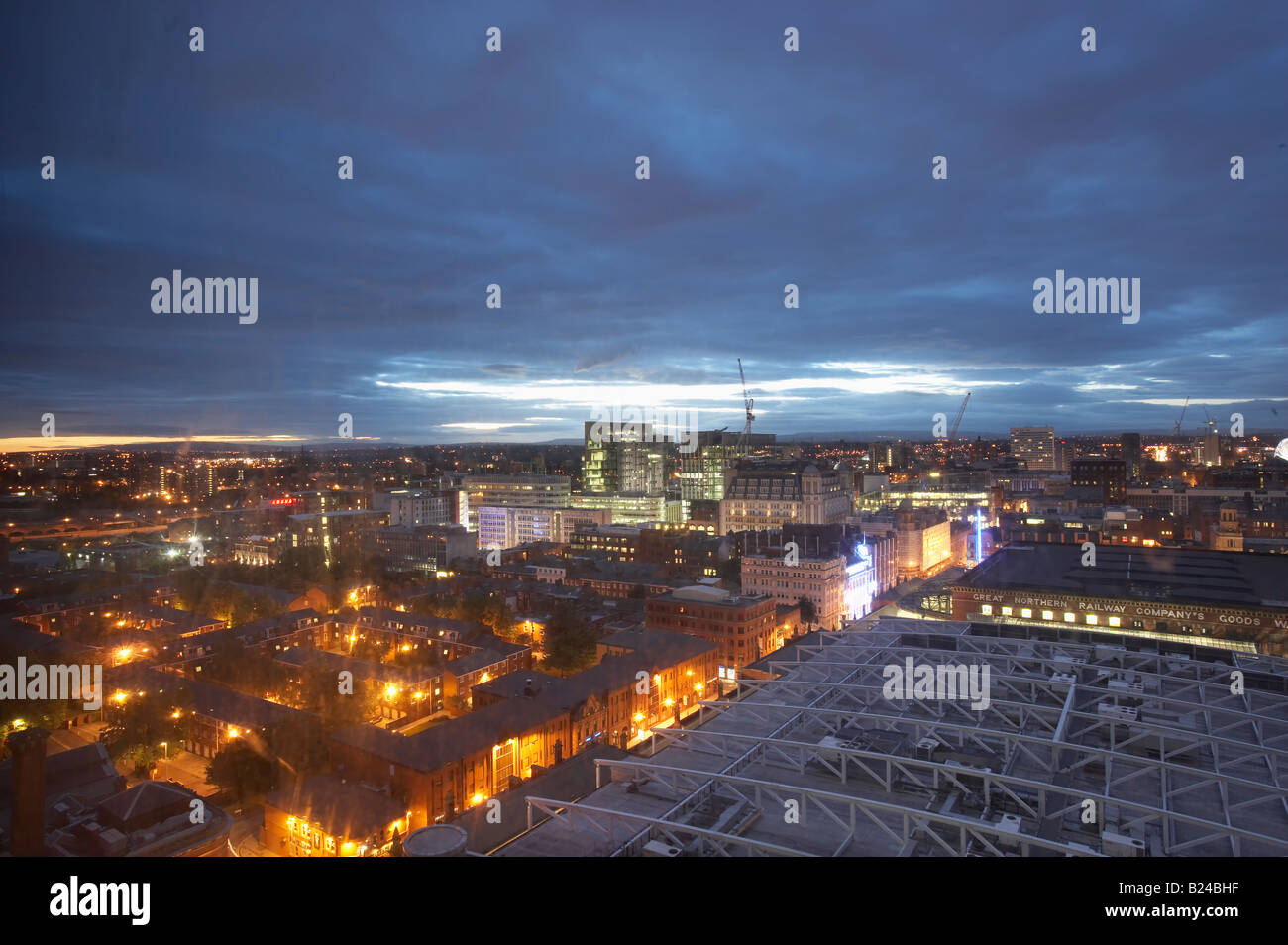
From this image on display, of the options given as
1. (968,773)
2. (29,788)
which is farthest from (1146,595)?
(29,788)

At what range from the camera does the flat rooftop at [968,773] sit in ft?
10.6

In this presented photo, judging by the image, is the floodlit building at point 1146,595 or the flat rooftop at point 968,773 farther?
the floodlit building at point 1146,595

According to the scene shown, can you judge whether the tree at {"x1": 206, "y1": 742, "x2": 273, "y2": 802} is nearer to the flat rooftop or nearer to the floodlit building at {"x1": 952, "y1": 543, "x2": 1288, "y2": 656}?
the flat rooftop

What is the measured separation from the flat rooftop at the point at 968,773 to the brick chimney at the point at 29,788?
120 inches

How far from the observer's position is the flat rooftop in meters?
3.24

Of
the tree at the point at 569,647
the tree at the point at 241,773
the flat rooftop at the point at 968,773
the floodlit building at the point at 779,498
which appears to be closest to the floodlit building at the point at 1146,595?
the flat rooftop at the point at 968,773

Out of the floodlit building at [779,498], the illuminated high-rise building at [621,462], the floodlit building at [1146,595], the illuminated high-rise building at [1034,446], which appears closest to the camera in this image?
the floodlit building at [1146,595]

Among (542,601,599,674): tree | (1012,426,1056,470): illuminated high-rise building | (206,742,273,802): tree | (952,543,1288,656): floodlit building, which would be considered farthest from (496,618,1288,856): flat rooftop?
(1012,426,1056,470): illuminated high-rise building

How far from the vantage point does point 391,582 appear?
19.0 meters

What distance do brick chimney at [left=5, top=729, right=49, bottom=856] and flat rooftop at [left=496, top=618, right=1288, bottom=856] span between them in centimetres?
306

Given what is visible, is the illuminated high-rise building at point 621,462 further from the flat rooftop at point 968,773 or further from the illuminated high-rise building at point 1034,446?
the illuminated high-rise building at point 1034,446
